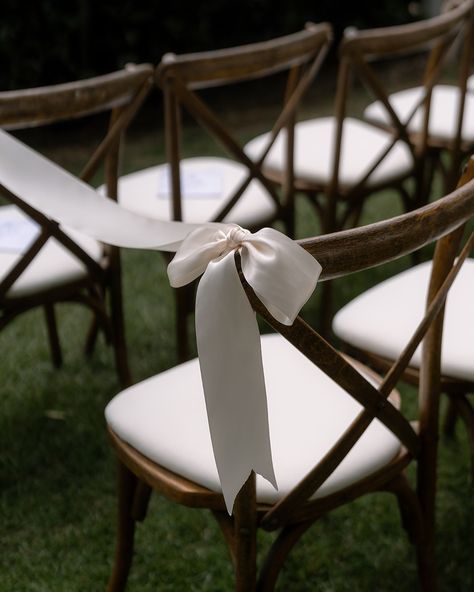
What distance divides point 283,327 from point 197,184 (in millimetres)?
1539

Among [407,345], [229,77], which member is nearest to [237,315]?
[407,345]

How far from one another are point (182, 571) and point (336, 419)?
2.10 feet

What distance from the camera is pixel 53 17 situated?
425 centimetres

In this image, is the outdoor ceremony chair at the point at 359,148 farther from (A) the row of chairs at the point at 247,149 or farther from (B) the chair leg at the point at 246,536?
(B) the chair leg at the point at 246,536

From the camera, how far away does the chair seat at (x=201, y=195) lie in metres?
2.38

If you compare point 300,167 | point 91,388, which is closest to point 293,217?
point 300,167

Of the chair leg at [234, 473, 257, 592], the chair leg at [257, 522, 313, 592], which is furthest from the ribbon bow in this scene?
the chair leg at [257, 522, 313, 592]

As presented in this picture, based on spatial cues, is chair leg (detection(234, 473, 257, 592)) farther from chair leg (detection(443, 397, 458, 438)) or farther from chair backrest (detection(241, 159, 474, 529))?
chair leg (detection(443, 397, 458, 438))

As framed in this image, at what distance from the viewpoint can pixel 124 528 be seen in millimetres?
1621

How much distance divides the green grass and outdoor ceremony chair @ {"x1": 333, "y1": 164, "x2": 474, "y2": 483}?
1.02 ft

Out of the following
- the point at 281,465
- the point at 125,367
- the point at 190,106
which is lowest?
the point at 125,367

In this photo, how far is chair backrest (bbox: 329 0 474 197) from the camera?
2.30 meters

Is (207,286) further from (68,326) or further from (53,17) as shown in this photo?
(53,17)

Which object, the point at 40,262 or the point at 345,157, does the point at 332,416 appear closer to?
the point at 40,262
